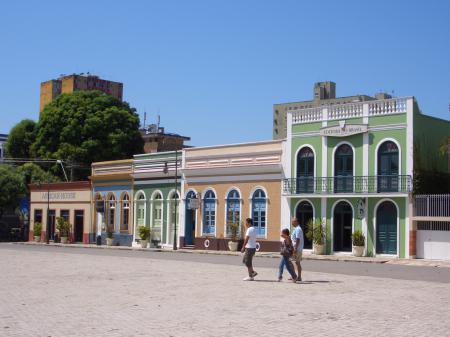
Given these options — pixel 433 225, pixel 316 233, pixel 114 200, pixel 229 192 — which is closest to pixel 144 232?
pixel 114 200

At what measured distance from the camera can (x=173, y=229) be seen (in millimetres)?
43781

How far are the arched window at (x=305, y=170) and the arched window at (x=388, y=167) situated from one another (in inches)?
164

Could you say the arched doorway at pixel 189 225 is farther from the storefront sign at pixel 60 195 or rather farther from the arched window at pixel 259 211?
the storefront sign at pixel 60 195

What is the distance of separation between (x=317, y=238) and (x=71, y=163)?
33.9 metres

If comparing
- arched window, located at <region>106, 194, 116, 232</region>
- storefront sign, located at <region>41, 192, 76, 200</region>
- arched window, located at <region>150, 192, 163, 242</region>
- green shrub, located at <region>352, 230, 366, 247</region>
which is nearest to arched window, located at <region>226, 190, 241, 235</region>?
arched window, located at <region>150, 192, 163, 242</region>

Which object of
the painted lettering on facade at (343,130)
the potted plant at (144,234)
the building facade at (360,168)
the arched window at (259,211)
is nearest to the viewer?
the building facade at (360,168)

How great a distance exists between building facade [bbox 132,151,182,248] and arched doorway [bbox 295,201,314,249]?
895 centimetres

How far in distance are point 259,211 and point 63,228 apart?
65.1 ft

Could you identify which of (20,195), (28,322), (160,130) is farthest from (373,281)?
(160,130)

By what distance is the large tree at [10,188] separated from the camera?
58312 mm

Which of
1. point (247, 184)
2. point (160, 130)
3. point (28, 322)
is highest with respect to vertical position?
point (160, 130)

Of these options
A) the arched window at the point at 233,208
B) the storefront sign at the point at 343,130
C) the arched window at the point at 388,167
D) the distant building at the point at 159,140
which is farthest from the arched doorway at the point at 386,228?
the distant building at the point at 159,140

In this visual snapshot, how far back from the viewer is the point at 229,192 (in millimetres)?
40312

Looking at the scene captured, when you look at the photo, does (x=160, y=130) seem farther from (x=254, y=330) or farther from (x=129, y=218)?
(x=254, y=330)
